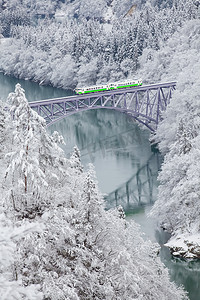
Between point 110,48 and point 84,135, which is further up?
point 110,48

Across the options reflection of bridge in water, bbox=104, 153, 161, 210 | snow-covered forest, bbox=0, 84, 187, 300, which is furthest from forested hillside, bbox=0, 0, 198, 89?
snow-covered forest, bbox=0, 84, 187, 300

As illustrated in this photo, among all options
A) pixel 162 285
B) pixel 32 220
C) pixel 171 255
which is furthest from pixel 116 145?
pixel 32 220

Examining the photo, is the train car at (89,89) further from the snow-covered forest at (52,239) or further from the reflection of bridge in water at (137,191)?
the snow-covered forest at (52,239)

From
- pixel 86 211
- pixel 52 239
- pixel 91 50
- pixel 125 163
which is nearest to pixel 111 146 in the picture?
pixel 125 163

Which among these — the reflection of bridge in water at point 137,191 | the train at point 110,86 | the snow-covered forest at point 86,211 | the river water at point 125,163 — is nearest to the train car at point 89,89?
the train at point 110,86

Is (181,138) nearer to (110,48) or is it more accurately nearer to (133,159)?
(133,159)

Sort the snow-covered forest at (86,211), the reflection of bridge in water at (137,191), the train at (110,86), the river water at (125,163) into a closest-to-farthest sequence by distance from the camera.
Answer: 1. the snow-covered forest at (86,211)
2. the river water at (125,163)
3. the reflection of bridge in water at (137,191)
4. the train at (110,86)
